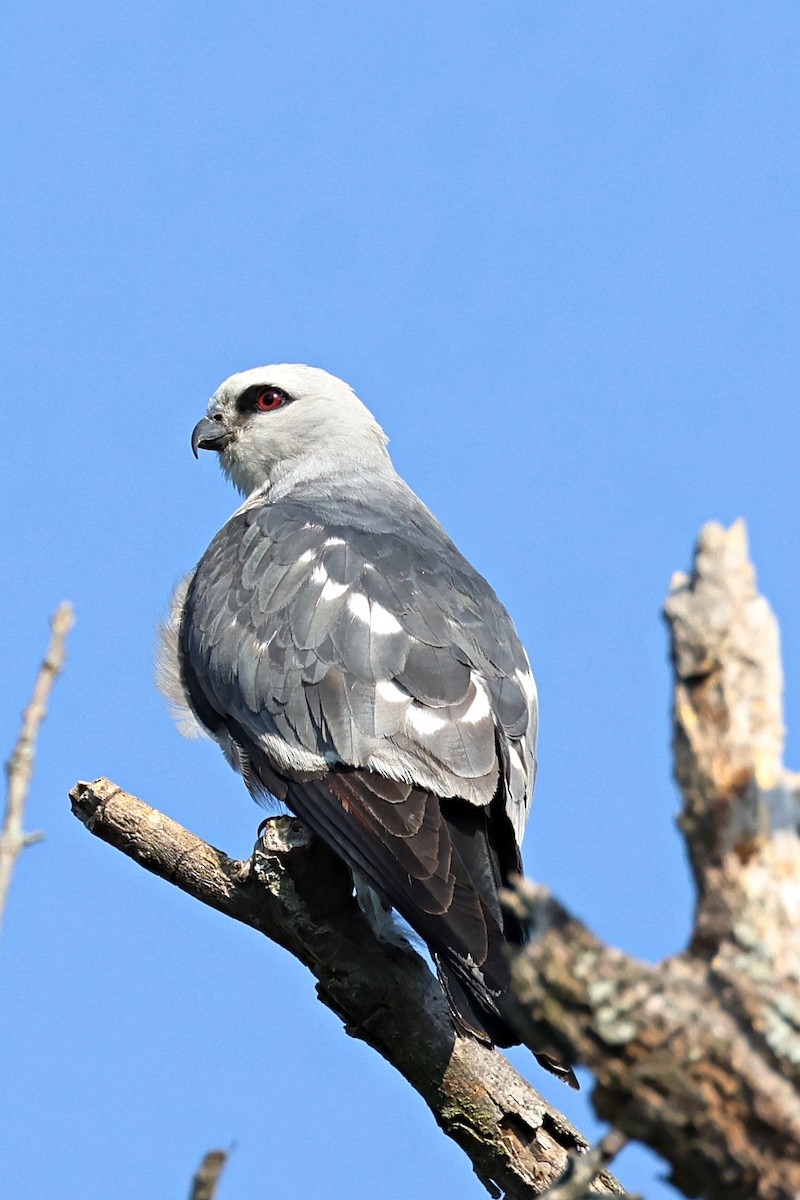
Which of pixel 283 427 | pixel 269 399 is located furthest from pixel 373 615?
pixel 269 399

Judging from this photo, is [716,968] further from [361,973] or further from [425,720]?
[425,720]

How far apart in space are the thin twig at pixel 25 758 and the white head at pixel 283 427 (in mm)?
6179

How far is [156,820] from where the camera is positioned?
5.57m

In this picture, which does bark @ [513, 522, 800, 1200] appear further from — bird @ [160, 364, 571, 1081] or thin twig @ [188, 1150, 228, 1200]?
bird @ [160, 364, 571, 1081]

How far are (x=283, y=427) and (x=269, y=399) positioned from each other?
0.91 feet

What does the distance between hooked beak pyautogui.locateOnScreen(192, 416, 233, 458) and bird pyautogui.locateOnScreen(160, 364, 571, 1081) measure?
4.07 ft

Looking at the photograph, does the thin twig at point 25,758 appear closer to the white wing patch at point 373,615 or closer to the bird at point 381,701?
the bird at point 381,701

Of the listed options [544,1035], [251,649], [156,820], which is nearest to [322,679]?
[251,649]

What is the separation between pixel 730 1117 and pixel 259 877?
10.7ft

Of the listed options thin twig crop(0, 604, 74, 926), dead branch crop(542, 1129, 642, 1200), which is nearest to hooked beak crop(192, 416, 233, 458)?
thin twig crop(0, 604, 74, 926)

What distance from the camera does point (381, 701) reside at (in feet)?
19.7

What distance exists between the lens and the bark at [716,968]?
2381 millimetres

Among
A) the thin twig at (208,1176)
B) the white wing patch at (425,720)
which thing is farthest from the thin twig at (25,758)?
the white wing patch at (425,720)

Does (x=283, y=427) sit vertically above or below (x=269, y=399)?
below
